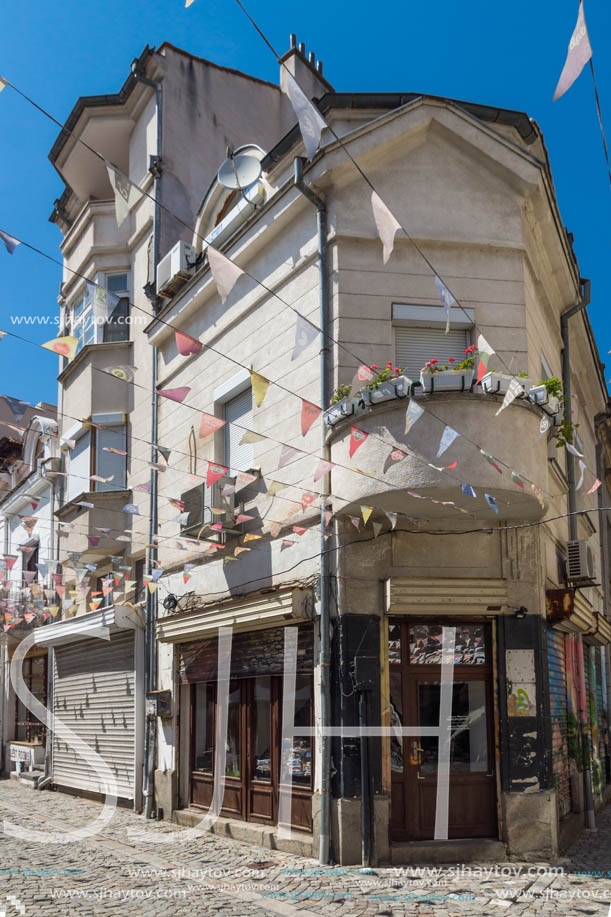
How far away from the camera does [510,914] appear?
25.1 ft

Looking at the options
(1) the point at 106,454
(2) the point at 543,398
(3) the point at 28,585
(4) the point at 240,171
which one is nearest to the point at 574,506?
(2) the point at 543,398

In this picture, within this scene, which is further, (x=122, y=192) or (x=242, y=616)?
(x=242, y=616)

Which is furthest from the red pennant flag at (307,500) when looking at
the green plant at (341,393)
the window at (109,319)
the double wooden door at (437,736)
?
the window at (109,319)

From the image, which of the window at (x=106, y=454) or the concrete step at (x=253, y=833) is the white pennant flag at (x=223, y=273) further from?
the window at (x=106, y=454)

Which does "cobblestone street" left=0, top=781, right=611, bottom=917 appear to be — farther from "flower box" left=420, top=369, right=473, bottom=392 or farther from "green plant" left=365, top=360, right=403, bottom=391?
"green plant" left=365, top=360, right=403, bottom=391

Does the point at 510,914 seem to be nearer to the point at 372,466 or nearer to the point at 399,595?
the point at 399,595

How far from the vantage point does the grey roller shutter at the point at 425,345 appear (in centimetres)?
1073

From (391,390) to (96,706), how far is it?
31.7 feet

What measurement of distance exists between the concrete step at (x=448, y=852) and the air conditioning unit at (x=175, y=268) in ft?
29.8

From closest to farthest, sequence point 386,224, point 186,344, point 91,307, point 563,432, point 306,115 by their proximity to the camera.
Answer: point 306,115 < point 386,224 < point 186,344 < point 563,432 < point 91,307

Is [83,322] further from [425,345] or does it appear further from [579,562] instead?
[579,562]

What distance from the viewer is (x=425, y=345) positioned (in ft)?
35.3

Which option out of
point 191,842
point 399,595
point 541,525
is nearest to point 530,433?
point 541,525

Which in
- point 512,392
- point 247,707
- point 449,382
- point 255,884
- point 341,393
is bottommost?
point 255,884
